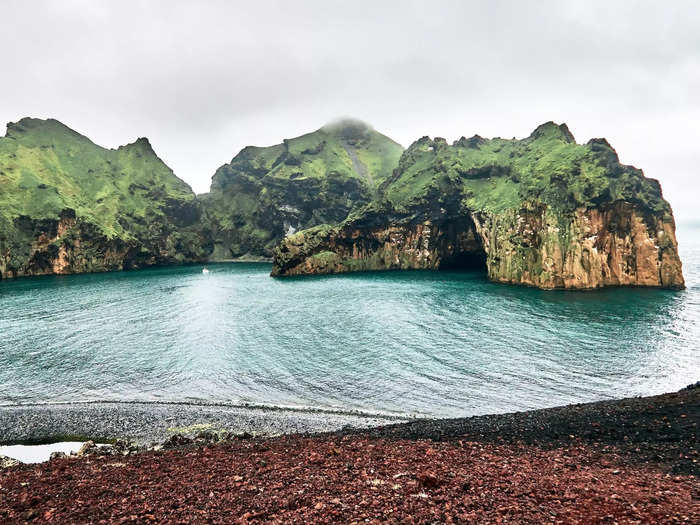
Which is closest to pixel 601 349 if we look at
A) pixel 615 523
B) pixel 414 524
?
pixel 615 523

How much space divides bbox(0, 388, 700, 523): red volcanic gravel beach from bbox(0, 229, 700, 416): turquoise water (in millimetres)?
12703

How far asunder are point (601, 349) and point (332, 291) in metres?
67.1

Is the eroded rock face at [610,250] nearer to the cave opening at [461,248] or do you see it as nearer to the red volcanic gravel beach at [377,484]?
the cave opening at [461,248]

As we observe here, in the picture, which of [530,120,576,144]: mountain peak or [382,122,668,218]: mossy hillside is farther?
[530,120,576,144]: mountain peak

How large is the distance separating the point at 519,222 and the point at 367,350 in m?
74.5

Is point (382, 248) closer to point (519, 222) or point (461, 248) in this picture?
point (461, 248)

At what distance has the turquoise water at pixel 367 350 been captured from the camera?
35062 mm

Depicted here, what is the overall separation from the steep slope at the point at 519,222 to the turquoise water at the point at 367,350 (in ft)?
33.9

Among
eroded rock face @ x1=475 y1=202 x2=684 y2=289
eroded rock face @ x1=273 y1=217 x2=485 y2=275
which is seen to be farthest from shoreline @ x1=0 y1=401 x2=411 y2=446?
eroded rock face @ x1=273 y1=217 x2=485 y2=275

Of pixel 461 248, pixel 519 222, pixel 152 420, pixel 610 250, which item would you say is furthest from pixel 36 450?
pixel 461 248

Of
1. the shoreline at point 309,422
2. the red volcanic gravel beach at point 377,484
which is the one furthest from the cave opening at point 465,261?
the red volcanic gravel beach at point 377,484

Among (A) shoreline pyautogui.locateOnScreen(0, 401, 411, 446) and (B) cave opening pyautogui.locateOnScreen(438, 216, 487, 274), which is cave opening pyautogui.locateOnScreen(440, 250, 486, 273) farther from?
(A) shoreline pyautogui.locateOnScreen(0, 401, 411, 446)

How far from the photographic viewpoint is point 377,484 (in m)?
13.7

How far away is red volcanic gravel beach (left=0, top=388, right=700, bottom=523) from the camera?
1162cm
